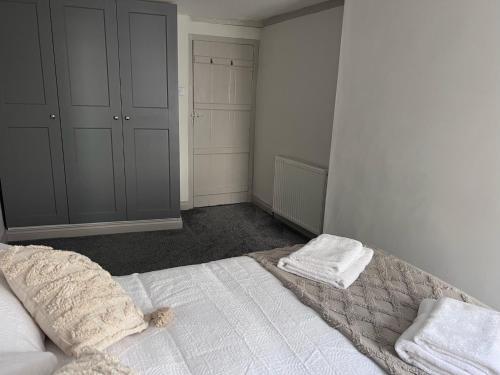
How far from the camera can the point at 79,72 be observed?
3406mm

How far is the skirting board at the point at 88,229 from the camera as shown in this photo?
3.54 meters

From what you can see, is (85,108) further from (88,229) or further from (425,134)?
(425,134)

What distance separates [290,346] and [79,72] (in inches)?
122

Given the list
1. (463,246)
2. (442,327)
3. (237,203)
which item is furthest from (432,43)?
(237,203)

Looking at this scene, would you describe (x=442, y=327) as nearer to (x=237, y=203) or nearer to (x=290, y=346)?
(x=290, y=346)

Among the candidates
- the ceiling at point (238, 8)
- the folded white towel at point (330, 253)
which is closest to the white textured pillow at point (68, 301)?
the folded white towel at point (330, 253)

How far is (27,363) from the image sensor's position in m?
1.00

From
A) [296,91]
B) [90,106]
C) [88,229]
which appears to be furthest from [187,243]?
[296,91]

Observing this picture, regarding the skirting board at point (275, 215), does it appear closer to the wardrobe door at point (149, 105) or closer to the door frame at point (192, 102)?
the door frame at point (192, 102)

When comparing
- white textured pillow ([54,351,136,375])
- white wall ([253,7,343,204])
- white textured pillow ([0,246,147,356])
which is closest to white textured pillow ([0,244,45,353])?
white textured pillow ([0,246,147,356])

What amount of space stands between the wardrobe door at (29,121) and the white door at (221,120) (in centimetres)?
162

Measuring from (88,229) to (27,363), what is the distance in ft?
9.49

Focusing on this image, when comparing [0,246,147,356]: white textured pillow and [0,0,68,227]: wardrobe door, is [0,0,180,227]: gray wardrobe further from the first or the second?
[0,246,147,356]: white textured pillow

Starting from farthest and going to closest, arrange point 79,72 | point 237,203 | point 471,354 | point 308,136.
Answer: point 237,203 → point 308,136 → point 79,72 → point 471,354
